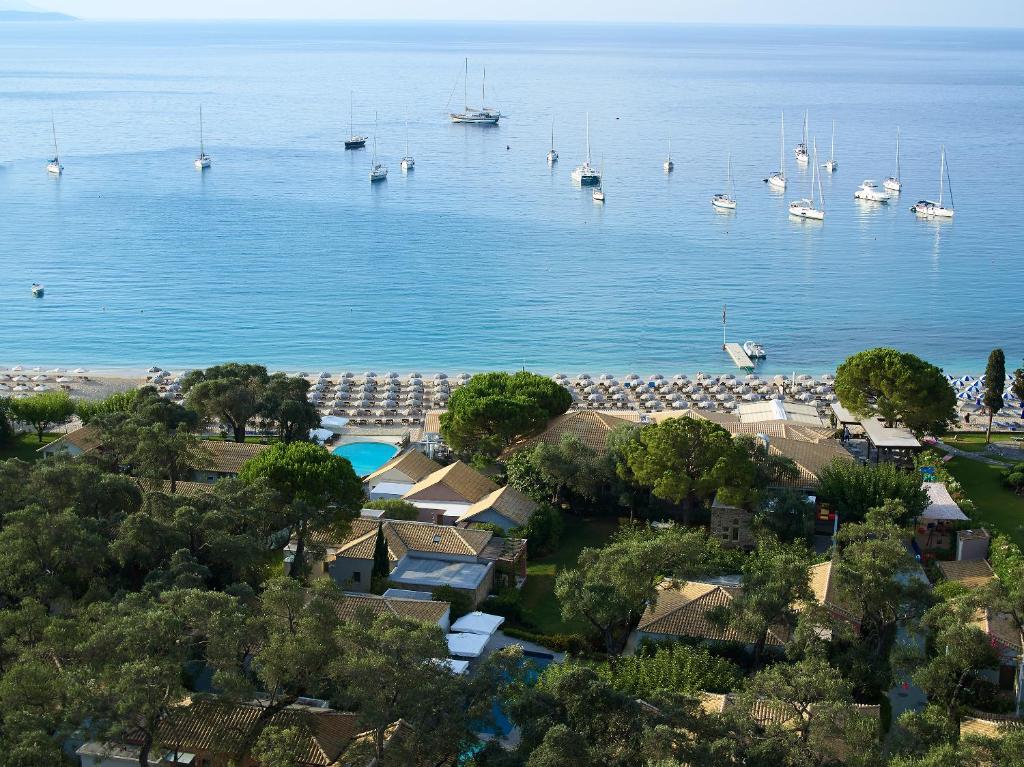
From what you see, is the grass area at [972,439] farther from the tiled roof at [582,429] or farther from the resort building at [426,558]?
the resort building at [426,558]

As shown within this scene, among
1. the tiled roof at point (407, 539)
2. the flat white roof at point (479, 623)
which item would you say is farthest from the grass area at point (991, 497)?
the flat white roof at point (479, 623)

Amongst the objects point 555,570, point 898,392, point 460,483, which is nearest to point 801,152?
point 898,392

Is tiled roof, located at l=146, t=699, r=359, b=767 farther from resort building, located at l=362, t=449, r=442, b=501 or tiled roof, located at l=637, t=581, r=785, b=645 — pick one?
resort building, located at l=362, t=449, r=442, b=501

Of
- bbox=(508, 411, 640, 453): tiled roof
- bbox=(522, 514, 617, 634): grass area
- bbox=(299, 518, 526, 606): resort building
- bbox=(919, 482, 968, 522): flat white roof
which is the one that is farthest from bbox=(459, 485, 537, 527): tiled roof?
bbox=(919, 482, 968, 522): flat white roof

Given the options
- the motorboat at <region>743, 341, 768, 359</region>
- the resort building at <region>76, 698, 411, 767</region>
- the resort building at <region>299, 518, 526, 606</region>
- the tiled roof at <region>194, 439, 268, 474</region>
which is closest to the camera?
the resort building at <region>76, 698, 411, 767</region>

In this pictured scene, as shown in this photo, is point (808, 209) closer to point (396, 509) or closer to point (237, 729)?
point (396, 509)

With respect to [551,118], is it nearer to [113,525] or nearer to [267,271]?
[267,271]
